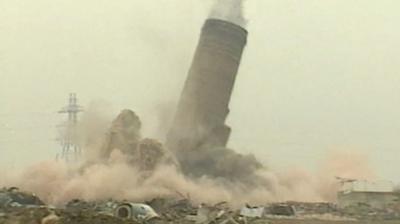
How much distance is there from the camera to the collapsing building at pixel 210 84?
54062 millimetres

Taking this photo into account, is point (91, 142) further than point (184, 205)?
Yes

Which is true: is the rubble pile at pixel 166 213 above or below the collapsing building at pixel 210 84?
below

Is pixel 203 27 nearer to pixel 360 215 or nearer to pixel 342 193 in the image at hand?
pixel 342 193

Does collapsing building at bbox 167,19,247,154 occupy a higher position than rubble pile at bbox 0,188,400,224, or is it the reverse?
collapsing building at bbox 167,19,247,154

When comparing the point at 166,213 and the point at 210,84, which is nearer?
the point at 166,213

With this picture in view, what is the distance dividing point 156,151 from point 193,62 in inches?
253

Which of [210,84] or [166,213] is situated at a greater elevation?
[210,84]

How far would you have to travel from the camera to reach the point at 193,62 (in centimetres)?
5572

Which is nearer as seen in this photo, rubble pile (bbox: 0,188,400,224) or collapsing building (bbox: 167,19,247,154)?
rubble pile (bbox: 0,188,400,224)

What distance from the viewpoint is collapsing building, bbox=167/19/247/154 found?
54062mm

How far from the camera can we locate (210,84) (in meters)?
53.9

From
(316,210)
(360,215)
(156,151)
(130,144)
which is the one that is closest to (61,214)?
(360,215)

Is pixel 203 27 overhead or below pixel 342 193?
overhead

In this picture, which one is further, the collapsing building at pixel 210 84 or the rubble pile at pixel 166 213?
the collapsing building at pixel 210 84
